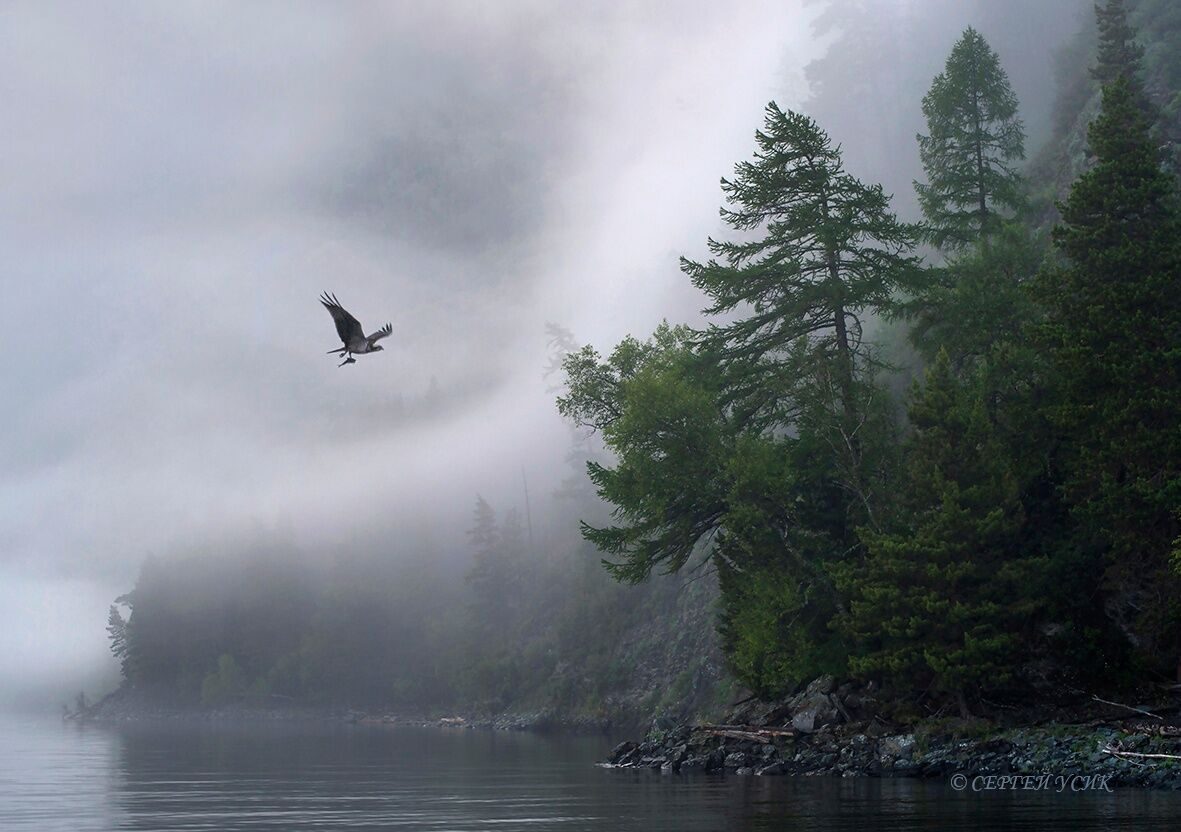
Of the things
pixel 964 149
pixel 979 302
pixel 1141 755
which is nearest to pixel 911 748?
pixel 1141 755

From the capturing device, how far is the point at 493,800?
30.6 metres

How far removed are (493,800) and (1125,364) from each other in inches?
906

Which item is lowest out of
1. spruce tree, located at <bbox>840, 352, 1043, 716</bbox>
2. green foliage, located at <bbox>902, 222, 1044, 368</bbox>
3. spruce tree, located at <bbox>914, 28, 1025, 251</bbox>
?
spruce tree, located at <bbox>840, 352, 1043, 716</bbox>

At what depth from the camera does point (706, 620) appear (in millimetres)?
82250

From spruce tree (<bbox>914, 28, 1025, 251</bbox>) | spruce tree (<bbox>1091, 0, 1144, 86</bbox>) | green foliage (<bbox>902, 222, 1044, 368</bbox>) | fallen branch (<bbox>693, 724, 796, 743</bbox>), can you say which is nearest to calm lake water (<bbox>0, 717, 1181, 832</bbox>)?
fallen branch (<bbox>693, 724, 796, 743</bbox>)

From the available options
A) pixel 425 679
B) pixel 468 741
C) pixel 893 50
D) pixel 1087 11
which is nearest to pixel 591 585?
pixel 425 679

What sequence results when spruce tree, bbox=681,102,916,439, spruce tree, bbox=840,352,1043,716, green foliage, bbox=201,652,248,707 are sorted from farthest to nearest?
green foliage, bbox=201,652,248,707, spruce tree, bbox=681,102,916,439, spruce tree, bbox=840,352,1043,716

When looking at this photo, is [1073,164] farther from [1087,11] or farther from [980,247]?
[1087,11]

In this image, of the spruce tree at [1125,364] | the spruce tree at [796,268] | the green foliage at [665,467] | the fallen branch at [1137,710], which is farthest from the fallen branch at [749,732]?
the spruce tree at [796,268]

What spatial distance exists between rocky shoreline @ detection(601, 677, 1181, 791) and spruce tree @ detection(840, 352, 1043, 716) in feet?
6.71

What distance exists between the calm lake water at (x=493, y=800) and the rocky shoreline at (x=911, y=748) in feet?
6.45

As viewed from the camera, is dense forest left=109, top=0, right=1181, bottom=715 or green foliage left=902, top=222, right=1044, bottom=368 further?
green foliage left=902, top=222, right=1044, bottom=368

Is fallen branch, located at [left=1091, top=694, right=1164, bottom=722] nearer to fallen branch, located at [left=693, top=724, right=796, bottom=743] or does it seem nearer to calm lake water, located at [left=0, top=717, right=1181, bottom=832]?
calm lake water, located at [left=0, top=717, right=1181, bottom=832]

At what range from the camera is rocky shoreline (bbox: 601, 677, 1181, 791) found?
29.9m
